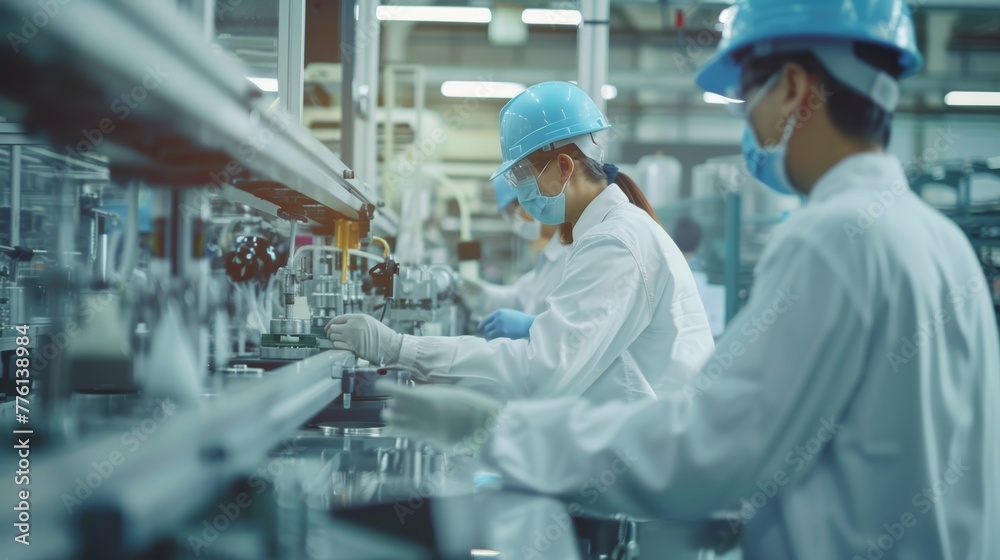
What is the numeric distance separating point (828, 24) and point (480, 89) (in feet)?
26.5

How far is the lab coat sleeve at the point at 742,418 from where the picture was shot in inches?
33.4

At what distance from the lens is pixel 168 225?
9.53 feet

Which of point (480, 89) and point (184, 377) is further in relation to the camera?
point (480, 89)

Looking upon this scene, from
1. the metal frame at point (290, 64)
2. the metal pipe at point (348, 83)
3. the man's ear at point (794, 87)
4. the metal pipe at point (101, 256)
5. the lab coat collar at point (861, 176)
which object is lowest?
the metal pipe at point (101, 256)

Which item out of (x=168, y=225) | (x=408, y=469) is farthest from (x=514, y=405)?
(x=168, y=225)

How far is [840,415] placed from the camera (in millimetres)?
897

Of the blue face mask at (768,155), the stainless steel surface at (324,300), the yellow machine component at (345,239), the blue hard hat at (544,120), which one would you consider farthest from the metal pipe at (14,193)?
the blue face mask at (768,155)

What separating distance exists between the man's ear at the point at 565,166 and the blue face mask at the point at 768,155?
0.77 metres

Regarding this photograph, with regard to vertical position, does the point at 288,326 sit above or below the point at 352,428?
above

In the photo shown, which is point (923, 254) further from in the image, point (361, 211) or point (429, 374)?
point (361, 211)

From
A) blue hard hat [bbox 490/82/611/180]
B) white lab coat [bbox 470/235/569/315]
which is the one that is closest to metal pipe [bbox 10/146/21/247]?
blue hard hat [bbox 490/82/611/180]

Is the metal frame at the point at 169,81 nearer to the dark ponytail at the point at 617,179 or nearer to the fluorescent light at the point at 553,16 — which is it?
the dark ponytail at the point at 617,179

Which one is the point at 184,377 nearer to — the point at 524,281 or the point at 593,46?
the point at 593,46

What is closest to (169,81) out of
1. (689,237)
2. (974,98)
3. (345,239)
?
(345,239)
